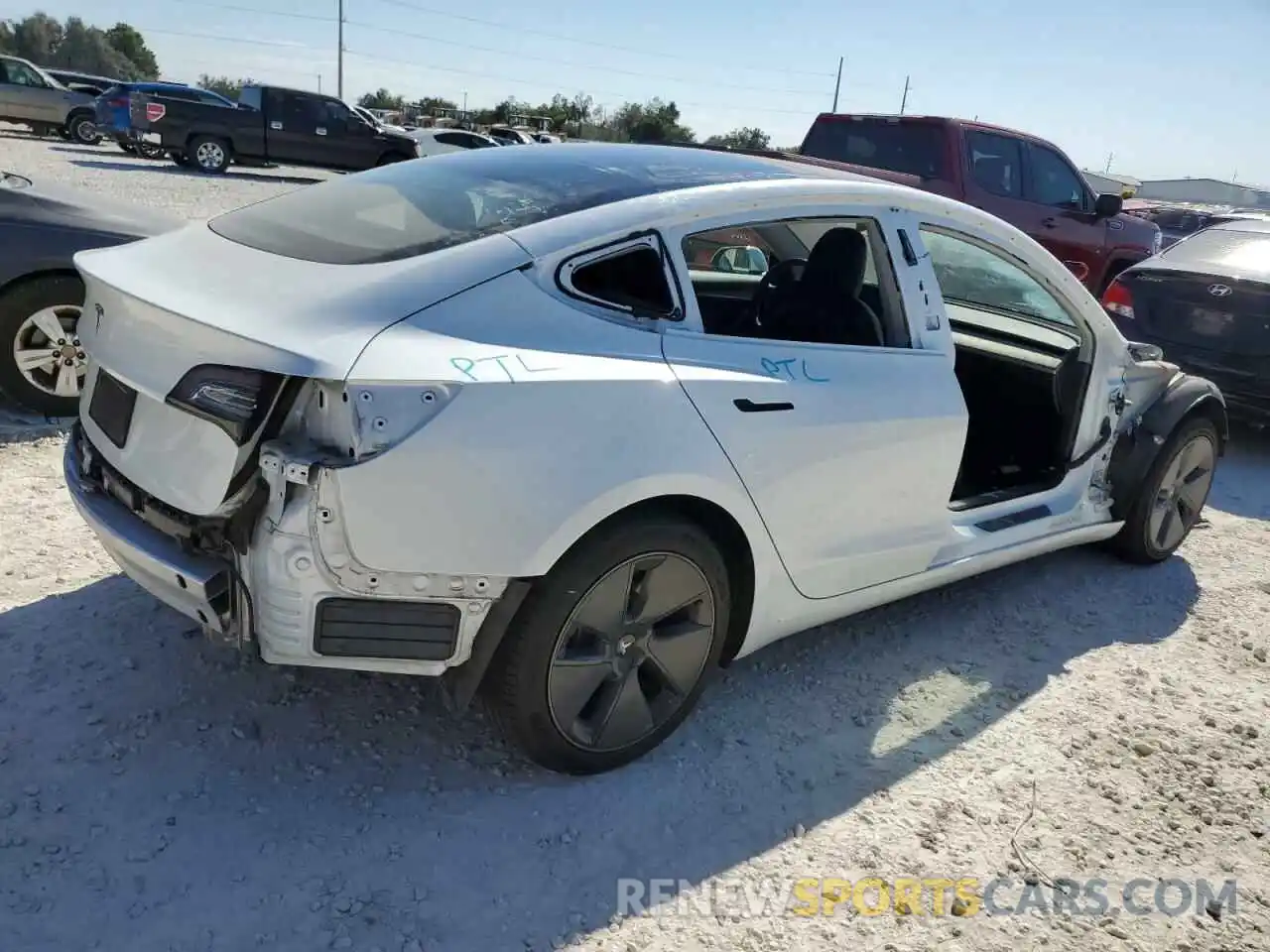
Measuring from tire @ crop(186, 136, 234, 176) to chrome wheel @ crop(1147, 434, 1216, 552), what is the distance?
21013 mm

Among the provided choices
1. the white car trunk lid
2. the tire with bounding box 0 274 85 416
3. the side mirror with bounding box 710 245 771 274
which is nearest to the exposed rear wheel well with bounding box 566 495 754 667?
the white car trunk lid

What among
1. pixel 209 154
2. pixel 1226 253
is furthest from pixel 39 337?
pixel 209 154

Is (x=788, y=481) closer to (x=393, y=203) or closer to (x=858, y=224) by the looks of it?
(x=858, y=224)

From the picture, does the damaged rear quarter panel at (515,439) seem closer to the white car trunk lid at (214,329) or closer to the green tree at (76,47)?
the white car trunk lid at (214,329)

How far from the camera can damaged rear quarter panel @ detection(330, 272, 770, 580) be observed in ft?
7.55

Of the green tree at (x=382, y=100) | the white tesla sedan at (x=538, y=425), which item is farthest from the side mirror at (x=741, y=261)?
the green tree at (x=382, y=100)

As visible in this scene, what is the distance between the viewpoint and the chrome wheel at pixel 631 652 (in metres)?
2.71

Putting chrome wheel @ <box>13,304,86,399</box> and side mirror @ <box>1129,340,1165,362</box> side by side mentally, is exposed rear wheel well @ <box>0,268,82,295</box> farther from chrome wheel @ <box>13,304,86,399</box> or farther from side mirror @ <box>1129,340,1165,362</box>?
side mirror @ <box>1129,340,1165,362</box>

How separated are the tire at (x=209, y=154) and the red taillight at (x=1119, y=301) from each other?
62.8ft

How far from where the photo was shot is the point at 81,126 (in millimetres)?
24750

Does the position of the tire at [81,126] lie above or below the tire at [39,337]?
above

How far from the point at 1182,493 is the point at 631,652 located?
3327 mm

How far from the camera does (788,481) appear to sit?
2.99 m

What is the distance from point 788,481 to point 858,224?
1.01m
